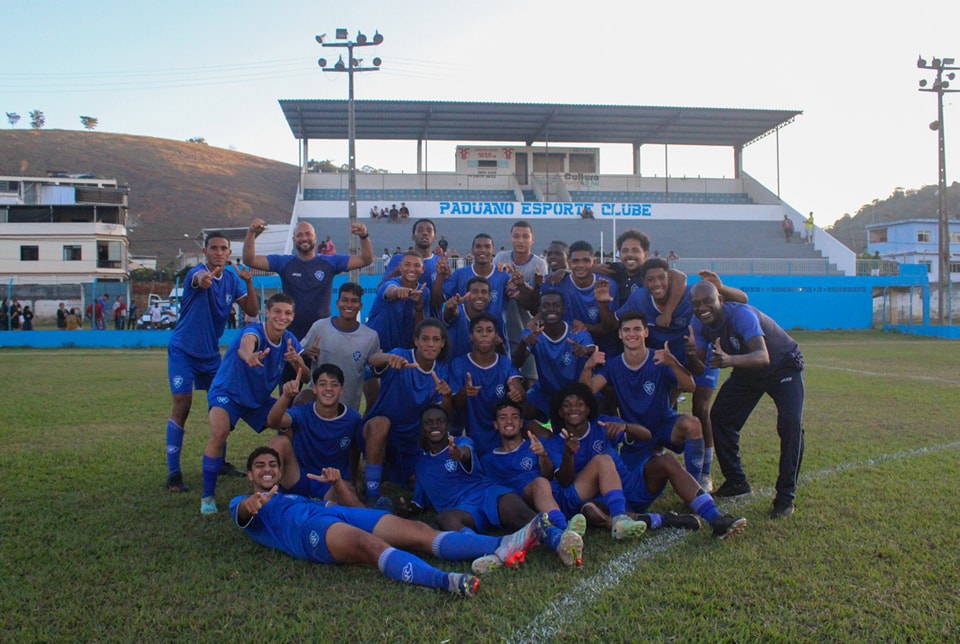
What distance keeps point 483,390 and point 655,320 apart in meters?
1.47

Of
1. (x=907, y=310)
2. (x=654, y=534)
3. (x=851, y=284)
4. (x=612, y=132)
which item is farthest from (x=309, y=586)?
(x=612, y=132)

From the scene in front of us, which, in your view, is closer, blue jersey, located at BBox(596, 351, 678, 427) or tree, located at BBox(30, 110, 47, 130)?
blue jersey, located at BBox(596, 351, 678, 427)

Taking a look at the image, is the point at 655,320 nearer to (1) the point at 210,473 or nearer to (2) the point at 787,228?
(1) the point at 210,473

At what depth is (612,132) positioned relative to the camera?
39.5 m

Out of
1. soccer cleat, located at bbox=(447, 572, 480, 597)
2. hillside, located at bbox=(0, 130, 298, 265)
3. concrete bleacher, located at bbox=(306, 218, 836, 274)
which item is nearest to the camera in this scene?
soccer cleat, located at bbox=(447, 572, 480, 597)

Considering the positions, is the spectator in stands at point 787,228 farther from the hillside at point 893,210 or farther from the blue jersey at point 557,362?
the hillside at point 893,210

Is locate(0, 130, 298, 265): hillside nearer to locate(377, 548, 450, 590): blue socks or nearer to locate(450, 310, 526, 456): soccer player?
locate(450, 310, 526, 456): soccer player

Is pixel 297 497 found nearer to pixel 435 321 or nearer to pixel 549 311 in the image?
pixel 435 321

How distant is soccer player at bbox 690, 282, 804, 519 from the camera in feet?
15.7

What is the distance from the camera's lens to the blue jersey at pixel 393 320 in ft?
21.1

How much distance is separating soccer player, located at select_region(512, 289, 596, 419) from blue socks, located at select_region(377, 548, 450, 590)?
213cm

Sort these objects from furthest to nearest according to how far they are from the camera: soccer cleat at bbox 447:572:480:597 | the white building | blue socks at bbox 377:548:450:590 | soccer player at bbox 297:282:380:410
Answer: the white building
soccer player at bbox 297:282:380:410
blue socks at bbox 377:548:450:590
soccer cleat at bbox 447:572:480:597

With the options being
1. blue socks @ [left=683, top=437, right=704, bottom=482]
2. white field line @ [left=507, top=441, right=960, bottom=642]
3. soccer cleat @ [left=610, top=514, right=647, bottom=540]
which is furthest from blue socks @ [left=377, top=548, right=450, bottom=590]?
blue socks @ [left=683, top=437, right=704, bottom=482]

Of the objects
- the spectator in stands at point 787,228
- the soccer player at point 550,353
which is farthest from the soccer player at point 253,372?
the spectator in stands at point 787,228
